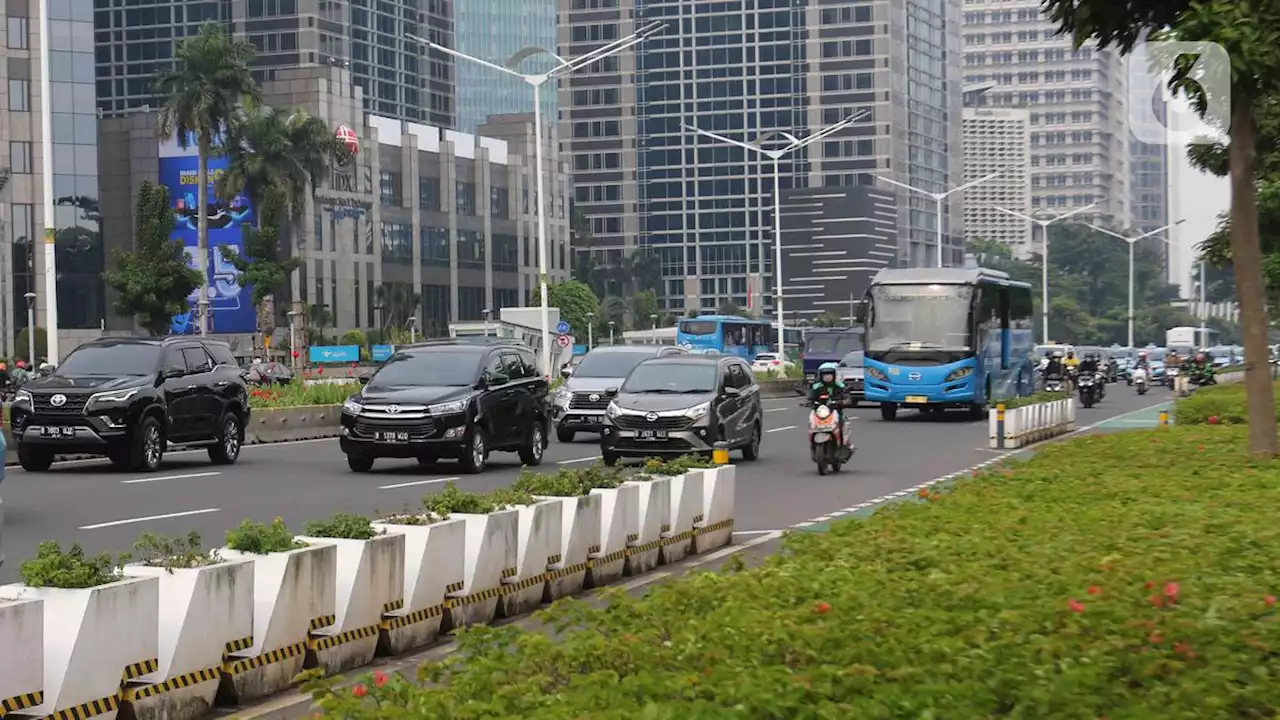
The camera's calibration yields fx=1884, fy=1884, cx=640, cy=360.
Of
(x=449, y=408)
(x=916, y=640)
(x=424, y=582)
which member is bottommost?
(x=424, y=582)

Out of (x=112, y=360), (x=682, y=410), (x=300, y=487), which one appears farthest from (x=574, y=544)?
(x=112, y=360)

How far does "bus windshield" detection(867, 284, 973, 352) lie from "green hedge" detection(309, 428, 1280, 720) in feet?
111

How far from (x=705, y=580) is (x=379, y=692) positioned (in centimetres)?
249

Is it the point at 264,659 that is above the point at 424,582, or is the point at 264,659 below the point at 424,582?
below

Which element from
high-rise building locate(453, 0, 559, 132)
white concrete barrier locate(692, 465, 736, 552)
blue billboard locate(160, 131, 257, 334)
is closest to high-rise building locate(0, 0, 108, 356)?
blue billboard locate(160, 131, 257, 334)

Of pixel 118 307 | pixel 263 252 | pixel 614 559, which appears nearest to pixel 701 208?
pixel 263 252

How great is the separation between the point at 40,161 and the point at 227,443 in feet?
238

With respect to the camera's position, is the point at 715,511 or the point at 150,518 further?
the point at 150,518

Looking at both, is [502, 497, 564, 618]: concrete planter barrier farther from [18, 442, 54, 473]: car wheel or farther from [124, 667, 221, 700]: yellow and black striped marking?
[18, 442, 54, 473]: car wheel

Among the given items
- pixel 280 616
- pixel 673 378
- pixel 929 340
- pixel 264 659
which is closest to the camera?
pixel 264 659

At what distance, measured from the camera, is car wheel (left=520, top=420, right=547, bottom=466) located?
27.5m

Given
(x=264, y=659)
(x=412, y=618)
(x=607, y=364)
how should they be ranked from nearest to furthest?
(x=264, y=659)
(x=412, y=618)
(x=607, y=364)

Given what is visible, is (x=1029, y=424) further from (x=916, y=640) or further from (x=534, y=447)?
(x=916, y=640)

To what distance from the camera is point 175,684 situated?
28.8ft
